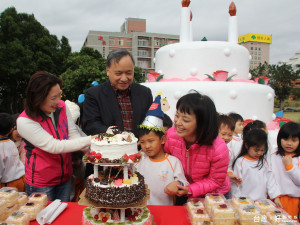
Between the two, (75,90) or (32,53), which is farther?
(32,53)

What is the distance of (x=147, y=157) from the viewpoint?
248 cm

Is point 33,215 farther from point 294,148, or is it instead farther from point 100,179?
point 294,148

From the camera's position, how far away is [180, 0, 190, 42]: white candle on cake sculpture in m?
7.82

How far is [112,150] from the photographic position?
176 cm

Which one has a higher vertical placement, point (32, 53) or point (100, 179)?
point (32, 53)

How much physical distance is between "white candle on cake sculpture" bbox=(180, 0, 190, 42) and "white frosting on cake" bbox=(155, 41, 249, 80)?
0.69 meters

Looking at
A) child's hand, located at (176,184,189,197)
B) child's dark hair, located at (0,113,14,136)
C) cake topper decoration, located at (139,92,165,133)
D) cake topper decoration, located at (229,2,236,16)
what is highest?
cake topper decoration, located at (229,2,236,16)

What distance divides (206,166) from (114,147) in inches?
35.1

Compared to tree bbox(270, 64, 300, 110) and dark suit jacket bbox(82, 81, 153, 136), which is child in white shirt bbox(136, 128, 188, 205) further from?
tree bbox(270, 64, 300, 110)

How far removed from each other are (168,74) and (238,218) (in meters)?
6.11

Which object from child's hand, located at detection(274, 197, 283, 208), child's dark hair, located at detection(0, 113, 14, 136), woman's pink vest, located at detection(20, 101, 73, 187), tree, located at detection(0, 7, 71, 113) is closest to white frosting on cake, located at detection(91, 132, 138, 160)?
woman's pink vest, located at detection(20, 101, 73, 187)

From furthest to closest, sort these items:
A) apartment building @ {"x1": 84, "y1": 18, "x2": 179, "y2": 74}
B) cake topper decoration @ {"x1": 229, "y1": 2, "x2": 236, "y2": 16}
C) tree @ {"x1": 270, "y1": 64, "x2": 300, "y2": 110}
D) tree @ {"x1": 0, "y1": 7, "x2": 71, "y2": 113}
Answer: apartment building @ {"x1": 84, "y1": 18, "x2": 179, "y2": 74}, tree @ {"x1": 270, "y1": 64, "x2": 300, "y2": 110}, tree @ {"x1": 0, "y1": 7, "x2": 71, "y2": 113}, cake topper decoration @ {"x1": 229, "y1": 2, "x2": 236, "y2": 16}

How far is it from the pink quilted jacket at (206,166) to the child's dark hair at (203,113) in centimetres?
10

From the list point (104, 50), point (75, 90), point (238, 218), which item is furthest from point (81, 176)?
point (104, 50)
